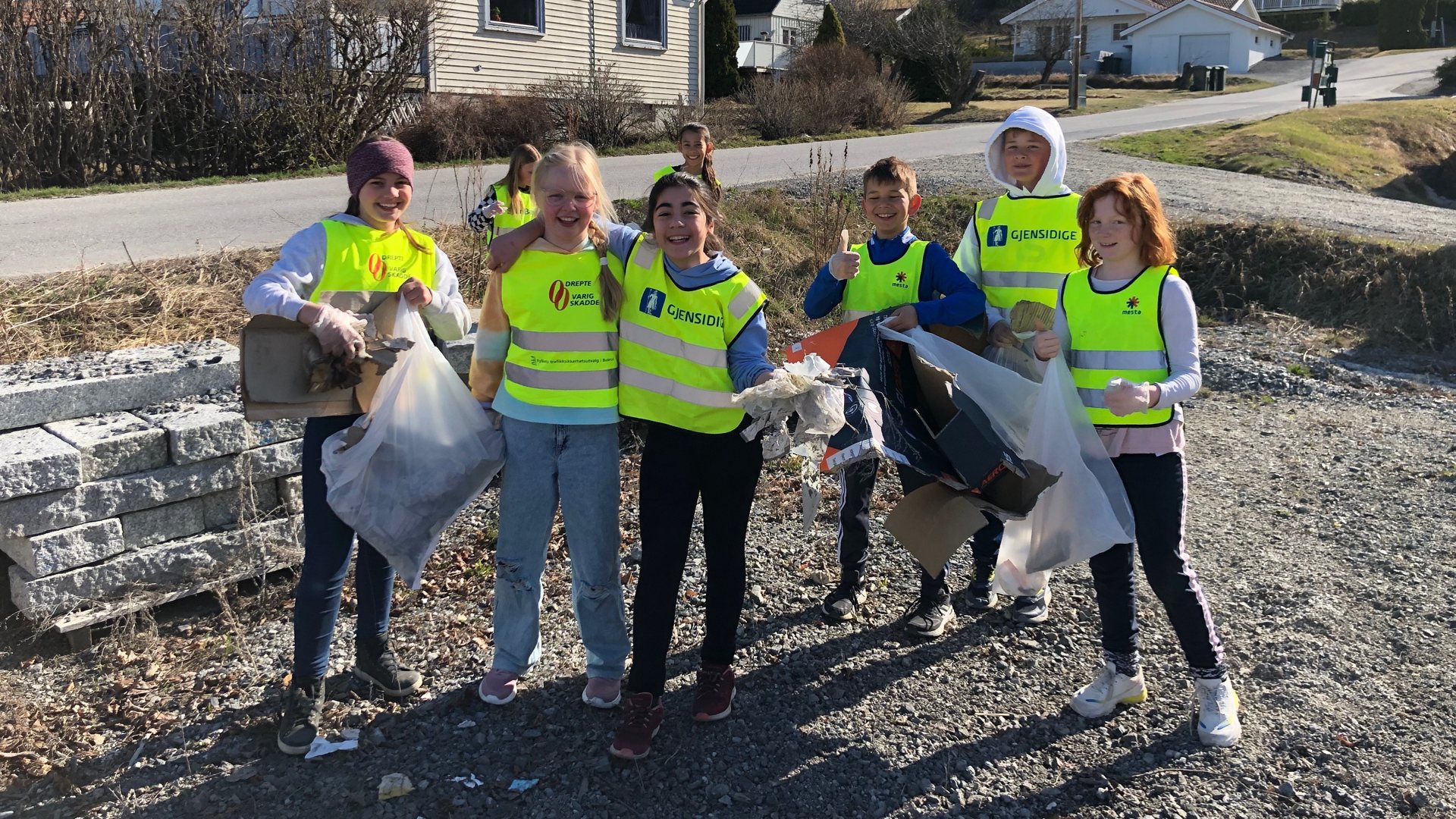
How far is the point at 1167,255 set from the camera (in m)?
3.20

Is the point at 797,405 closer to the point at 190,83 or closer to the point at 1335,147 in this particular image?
the point at 190,83

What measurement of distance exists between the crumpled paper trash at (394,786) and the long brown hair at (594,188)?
1.49 metres

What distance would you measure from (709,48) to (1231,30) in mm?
31025

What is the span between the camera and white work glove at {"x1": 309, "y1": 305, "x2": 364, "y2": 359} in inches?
115

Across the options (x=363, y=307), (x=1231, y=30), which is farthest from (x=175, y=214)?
(x=1231, y=30)

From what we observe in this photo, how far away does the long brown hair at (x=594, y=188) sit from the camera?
308cm

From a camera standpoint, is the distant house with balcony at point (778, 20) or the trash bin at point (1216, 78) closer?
the trash bin at point (1216, 78)

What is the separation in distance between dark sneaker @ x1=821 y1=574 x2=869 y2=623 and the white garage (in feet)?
172

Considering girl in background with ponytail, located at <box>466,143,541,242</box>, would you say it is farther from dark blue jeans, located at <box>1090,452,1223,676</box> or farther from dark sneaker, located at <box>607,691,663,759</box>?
dark blue jeans, located at <box>1090,452,1223,676</box>

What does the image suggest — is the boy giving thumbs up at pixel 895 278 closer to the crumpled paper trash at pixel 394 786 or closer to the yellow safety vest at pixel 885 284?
the yellow safety vest at pixel 885 284

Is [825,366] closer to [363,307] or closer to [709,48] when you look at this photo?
[363,307]

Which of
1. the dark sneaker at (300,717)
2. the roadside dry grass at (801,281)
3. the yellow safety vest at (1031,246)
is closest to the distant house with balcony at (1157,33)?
the roadside dry grass at (801,281)

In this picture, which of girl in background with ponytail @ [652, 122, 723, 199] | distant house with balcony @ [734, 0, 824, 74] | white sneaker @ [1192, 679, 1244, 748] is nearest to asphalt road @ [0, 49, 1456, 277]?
girl in background with ponytail @ [652, 122, 723, 199]

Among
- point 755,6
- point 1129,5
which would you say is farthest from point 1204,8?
point 755,6
